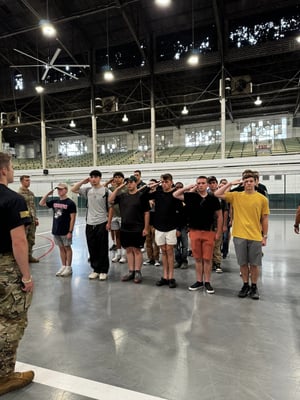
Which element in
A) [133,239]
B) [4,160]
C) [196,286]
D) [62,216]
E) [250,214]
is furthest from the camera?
[62,216]

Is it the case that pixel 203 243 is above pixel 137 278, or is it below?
above

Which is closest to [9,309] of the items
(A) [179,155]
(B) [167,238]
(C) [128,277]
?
(B) [167,238]

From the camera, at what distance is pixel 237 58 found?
12.8 m

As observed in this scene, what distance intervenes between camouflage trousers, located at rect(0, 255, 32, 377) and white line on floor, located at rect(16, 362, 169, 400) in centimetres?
25

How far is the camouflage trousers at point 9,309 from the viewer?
171 cm

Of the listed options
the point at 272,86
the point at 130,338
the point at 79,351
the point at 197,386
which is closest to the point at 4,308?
the point at 79,351

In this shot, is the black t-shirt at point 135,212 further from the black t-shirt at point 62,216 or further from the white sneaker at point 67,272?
the white sneaker at point 67,272

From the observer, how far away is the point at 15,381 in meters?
1.79

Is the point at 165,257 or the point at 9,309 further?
the point at 165,257

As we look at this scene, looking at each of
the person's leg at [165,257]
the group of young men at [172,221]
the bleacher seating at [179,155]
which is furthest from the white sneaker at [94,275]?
the bleacher seating at [179,155]

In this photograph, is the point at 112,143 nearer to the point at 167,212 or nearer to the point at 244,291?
the point at 167,212

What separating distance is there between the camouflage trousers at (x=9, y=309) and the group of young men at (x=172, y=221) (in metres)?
2.13

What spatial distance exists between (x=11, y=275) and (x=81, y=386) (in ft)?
2.88

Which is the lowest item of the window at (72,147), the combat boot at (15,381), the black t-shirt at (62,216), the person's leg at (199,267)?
the combat boot at (15,381)
